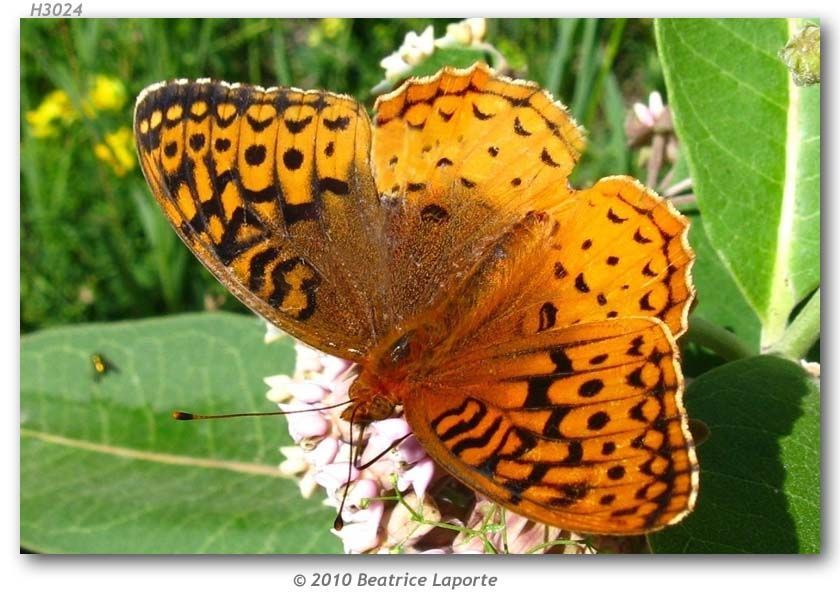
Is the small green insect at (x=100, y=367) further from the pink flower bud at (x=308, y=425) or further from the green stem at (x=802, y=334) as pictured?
the green stem at (x=802, y=334)

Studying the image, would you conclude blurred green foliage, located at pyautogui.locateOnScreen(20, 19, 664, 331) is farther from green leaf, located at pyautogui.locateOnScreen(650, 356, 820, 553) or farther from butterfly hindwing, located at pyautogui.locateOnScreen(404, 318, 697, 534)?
butterfly hindwing, located at pyautogui.locateOnScreen(404, 318, 697, 534)

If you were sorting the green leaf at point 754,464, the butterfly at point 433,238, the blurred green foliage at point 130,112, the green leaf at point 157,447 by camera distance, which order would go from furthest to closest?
the blurred green foliage at point 130,112 → the green leaf at point 157,447 → the green leaf at point 754,464 → the butterfly at point 433,238

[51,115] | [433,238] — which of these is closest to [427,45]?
[433,238]

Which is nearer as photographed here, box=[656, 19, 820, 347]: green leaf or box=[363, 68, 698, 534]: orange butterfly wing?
box=[363, 68, 698, 534]: orange butterfly wing

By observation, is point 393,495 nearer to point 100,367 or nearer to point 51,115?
point 100,367

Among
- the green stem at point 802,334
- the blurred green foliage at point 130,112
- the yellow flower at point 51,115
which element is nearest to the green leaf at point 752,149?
the green stem at point 802,334

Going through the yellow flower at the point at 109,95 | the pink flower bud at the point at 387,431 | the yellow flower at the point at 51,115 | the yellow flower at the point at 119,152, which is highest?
the yellow flower at the point at 109,95

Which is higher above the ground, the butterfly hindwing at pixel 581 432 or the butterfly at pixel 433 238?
the butterfly at pixel 433 238

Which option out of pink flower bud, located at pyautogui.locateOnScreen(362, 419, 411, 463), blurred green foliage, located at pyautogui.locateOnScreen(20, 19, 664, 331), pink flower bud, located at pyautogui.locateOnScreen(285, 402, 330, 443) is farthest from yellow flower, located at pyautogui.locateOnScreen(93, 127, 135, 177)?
pink flower bud, located at pyautogui.locateOnScreen(362, 419, 411, 463)

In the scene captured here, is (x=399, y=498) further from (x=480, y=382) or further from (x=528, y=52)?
(x=528, y=52)

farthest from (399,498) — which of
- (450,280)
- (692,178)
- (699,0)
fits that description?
(699,0)

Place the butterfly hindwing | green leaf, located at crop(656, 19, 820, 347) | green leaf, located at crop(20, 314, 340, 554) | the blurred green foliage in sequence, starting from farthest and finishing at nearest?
the blurred green foliage < green leaf, located at crop(20, 314, 340, 554) < green leaf, located at crop(656, 19, 820, 347) < the butterfly hindwing
